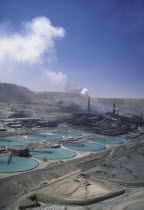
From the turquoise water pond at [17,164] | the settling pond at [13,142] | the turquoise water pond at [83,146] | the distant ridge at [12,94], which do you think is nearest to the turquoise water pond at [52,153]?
the turquoise water pond at [17,164]

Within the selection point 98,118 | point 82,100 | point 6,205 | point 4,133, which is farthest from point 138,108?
point 6,205

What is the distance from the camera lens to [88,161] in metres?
24.2

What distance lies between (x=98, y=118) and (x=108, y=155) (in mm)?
29553

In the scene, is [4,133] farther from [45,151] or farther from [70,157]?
[70,157]

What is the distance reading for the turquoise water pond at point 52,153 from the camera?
25.8m

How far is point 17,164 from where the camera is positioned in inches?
860

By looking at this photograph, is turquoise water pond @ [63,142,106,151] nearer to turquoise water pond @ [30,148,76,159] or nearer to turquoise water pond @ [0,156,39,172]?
turquoise water pond @ [30,148,76,159]

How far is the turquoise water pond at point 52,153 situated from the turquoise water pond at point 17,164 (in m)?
2.31

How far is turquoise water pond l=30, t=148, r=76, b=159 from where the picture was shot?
84.5 feet

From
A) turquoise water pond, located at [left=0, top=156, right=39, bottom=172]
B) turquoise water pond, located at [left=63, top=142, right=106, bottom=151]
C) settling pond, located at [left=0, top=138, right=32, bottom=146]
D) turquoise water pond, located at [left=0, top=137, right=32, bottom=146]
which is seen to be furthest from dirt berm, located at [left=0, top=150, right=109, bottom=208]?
turquoise water pond, located at [left=0, top=137, right=32, bottom=146]

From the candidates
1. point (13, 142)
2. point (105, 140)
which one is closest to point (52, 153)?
point (13, 142)

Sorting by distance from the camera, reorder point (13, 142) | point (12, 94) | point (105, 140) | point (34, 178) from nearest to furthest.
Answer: point (34, 178)
point (13, 142)
point (105, 140)
point (12, 94)

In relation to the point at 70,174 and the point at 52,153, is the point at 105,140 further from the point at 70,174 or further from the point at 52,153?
the point at 70,174

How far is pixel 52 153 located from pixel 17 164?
6.34 metres
